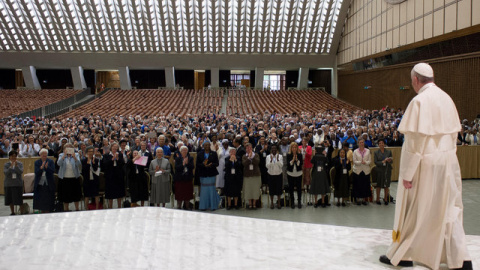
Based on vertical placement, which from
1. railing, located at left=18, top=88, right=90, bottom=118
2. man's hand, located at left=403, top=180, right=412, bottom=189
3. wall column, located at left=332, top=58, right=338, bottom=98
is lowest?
man's hand, located at left=403, top=180, right=412, bottom=189

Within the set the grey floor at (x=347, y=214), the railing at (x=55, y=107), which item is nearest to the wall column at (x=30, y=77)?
the railing at (x=55, y=107)

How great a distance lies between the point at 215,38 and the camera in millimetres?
35094

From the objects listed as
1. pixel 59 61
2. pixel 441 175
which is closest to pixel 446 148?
pixel 441 175

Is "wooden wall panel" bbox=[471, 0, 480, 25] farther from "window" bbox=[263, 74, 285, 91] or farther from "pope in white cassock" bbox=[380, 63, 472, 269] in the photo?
"window" bbox=[263, 74, 285, 91]

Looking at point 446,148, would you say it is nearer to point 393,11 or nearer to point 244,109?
point 393,11

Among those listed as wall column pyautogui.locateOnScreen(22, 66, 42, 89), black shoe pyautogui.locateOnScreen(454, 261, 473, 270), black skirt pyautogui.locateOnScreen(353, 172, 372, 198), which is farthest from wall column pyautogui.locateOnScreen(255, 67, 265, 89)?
black shoe pyautogui.locateOnScreen(454, 261, 473, 270)

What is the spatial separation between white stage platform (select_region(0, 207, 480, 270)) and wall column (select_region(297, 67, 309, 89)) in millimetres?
36005

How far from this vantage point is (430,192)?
3150 mm

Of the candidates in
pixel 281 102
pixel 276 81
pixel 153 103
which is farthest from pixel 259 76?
pixel 153 103

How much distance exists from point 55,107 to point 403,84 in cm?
2591

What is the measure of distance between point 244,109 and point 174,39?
426 inches

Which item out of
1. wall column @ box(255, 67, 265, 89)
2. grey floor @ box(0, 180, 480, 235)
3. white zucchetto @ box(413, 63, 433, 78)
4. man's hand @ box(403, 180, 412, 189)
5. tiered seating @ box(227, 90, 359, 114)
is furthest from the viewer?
wall column @ box(255, 67, 265, 89)

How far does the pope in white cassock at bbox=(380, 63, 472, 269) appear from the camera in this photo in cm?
311

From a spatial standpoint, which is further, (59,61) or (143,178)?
(59,61)
